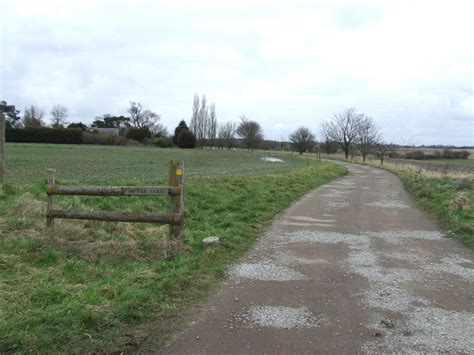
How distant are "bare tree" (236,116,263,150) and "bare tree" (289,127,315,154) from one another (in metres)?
9.50

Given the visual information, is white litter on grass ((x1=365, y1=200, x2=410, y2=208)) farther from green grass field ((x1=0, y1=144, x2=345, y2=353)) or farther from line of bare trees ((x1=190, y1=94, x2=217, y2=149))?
line of bare trees ((x1=190, y1=94, x2=217, y2=149))

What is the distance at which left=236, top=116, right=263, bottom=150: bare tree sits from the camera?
→ 321 ft

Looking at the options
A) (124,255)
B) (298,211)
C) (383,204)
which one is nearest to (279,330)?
(124,255)

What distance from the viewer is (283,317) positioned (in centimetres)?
458

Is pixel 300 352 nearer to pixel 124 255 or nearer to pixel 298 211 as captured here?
pixel 124 255

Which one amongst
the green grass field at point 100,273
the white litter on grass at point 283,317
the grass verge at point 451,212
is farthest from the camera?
the grass verge at point 451,212

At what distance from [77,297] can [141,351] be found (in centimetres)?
133

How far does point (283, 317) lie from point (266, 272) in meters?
1.70

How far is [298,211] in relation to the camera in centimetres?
1245

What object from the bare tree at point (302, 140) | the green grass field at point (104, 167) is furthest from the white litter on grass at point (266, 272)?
the bare tree at point (302, 140)

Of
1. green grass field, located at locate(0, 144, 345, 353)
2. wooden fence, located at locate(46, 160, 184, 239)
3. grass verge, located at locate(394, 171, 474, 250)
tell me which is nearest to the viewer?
green grass field, located at locate(0, 144, 345, 353)

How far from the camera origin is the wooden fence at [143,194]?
22.6 ft

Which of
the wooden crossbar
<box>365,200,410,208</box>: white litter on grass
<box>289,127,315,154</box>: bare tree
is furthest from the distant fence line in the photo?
<box>289,127,315,154</box>: bare tree

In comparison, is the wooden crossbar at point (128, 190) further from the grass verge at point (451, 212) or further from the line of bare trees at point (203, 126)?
the line of bare trees at point (203, 126)
